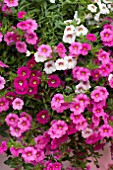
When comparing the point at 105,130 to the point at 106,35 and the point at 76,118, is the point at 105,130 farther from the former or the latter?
the point at 106,35

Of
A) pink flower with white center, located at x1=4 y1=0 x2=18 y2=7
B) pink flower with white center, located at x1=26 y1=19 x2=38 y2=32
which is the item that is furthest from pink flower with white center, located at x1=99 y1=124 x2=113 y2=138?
pink flower with white center, located at x1=4 y1=0 x2=18 y2=7

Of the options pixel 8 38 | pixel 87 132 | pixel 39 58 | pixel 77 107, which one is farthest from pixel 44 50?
pixel 87 132

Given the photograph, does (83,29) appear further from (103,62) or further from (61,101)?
(61,101)

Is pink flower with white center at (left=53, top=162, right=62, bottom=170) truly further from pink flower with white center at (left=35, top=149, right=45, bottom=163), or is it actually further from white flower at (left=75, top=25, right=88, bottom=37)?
white flower at (left=75, top=25, right=88, bottom=37)

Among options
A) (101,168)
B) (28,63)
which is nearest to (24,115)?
(28,63)

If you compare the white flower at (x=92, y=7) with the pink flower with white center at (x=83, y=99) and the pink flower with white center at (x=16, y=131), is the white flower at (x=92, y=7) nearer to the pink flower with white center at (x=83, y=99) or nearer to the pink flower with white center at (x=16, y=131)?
the pink flower with white center at (x=83, y=99)

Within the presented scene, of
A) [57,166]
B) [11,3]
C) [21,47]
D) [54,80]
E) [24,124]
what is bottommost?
[57,166]
